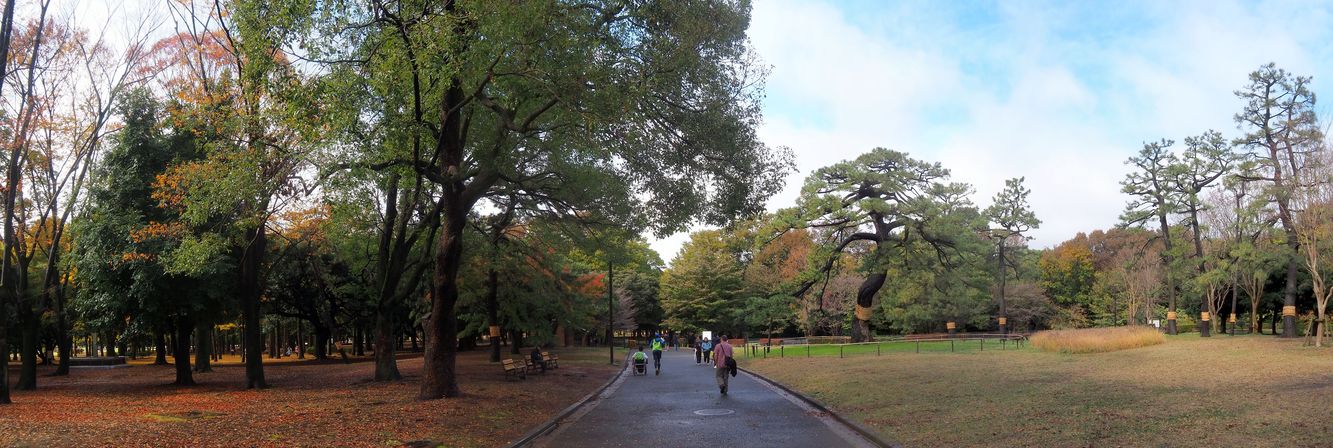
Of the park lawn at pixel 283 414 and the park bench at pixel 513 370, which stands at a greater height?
the park lawn at pixel 283 414

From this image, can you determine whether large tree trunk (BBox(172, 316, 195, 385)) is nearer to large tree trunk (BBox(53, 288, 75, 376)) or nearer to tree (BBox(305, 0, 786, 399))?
large tree trunk (BBox(53, 288, 75, 376))

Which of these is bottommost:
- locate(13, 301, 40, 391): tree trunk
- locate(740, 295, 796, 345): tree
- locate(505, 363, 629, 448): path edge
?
locate(740, 295, 796, 345): tree

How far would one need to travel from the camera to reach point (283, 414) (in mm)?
13695

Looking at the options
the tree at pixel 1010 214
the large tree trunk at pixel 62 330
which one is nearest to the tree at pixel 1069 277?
the tree at pixel 1010 214

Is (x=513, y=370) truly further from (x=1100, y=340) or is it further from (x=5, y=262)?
(x=1100, y=340)

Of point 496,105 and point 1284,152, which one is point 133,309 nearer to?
point 496,105

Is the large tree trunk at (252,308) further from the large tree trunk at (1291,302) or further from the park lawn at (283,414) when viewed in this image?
the large tree trunk at (1291,302)

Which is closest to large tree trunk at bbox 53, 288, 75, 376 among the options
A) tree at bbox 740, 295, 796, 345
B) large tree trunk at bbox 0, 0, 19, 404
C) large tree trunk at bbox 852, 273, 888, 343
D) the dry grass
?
large tree trunk at bbox 0, 0, 19, 404

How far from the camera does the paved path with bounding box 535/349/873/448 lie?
35.3ft

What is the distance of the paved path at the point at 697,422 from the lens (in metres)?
10.8

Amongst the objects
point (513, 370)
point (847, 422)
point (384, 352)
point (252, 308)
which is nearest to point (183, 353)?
point (252, 308)

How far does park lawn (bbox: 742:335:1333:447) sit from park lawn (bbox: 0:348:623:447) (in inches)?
243

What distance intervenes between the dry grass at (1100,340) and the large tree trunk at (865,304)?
11096mm

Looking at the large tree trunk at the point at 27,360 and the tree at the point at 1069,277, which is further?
the tree at the point at 1069,277
